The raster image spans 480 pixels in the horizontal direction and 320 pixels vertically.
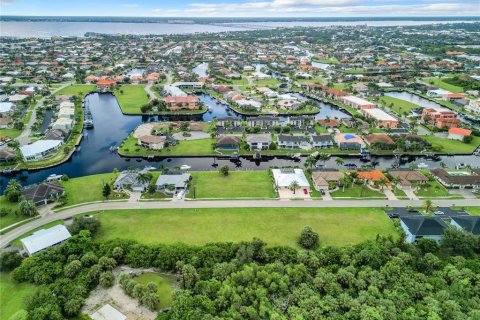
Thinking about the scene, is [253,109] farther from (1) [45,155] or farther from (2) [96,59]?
(2) [96,59]

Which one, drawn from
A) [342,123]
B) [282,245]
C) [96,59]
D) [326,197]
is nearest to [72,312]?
[282,245]

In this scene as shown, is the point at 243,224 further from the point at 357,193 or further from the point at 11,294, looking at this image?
the point at 11,294

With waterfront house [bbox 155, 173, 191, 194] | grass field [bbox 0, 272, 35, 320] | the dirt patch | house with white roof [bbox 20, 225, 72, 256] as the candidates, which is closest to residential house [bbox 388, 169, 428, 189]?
waterfront house [bbox 155, 173, 191, 194]

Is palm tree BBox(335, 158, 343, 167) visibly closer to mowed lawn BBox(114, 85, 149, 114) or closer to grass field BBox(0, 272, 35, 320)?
grass field BBox(0, 272, 35, 320)

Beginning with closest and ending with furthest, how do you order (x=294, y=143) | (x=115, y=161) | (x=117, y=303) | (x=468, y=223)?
(x=117, y=303), (x=468, y=223), (x=115, y=161), (x=294, y=143)

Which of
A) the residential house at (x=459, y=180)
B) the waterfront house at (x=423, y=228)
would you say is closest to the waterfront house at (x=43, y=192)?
→ the waterfront house at (x=423, y=228)

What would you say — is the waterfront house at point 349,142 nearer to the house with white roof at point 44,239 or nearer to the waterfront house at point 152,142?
the waterfront house at point 152,142

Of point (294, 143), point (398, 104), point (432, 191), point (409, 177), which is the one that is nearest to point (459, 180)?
point (432, 191)

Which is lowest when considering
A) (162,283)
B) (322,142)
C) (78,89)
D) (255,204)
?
(322,142)
